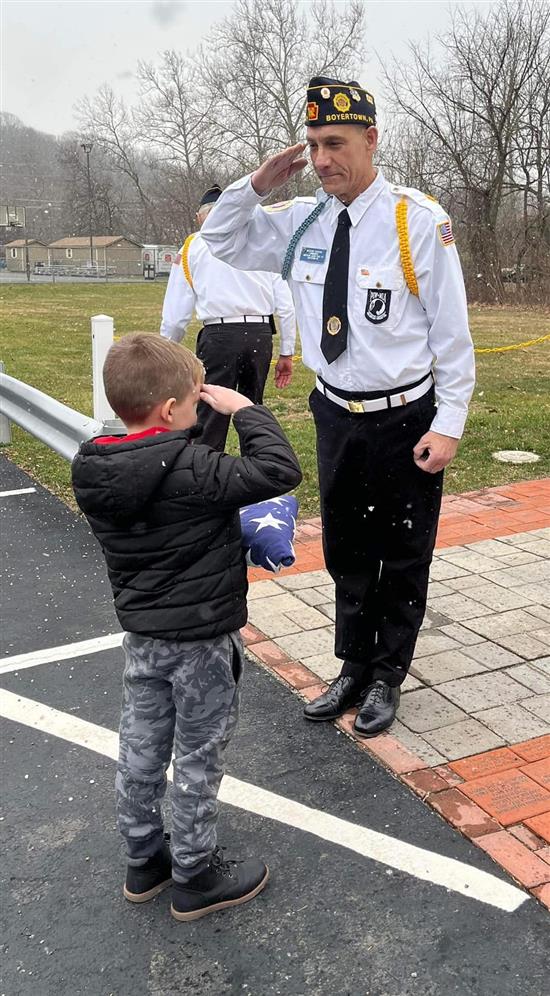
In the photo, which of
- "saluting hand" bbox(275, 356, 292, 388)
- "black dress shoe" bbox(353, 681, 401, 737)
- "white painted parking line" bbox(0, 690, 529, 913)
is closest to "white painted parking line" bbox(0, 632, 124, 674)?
"white painted parking line" bbox(0, 690, 529, 913)

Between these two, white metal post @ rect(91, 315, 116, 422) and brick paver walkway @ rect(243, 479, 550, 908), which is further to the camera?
white metal post @ rect(91, 315, 116, 422)

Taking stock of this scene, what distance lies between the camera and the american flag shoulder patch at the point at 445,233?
2920 mm

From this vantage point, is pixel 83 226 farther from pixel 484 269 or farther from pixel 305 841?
pixel 305 841

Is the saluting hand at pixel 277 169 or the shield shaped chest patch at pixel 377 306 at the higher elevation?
the saluting hand at pixel 277 169

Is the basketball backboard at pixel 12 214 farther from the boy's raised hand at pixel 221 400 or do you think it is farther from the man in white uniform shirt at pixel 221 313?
the boy's raised hand at pixel 221 400

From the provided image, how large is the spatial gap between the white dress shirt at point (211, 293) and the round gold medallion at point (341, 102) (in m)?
3.16

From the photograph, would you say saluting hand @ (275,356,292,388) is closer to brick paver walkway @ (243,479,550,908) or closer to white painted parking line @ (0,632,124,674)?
brick paver walkway @ (243,479,550,908)

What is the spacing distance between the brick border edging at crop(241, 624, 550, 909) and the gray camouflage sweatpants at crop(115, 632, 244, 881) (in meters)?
0.82

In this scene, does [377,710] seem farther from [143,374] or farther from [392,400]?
[143,374]

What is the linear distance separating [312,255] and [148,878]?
2.10 meters

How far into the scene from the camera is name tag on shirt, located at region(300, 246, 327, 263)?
10.2 ft

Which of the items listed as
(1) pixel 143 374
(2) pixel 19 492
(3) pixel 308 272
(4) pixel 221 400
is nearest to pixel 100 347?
(2) pixel 19 492

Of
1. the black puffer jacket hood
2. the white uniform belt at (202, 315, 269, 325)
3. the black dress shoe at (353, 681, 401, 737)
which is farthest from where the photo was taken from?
the white uniform belt at (202, 315, 269, 325)

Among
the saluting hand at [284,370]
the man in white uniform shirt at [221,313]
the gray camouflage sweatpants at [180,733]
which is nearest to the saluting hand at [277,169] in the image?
the gray camouflage sweatpants at [180,733]
